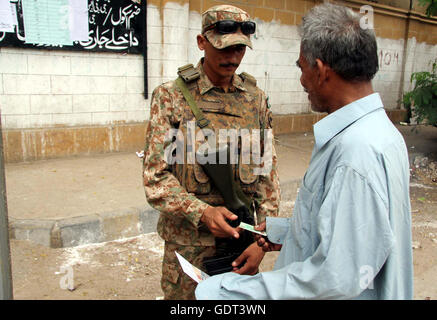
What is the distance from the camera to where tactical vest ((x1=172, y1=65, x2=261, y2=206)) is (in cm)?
182

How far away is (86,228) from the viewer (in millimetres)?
3535

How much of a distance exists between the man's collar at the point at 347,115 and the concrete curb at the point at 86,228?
2.89m

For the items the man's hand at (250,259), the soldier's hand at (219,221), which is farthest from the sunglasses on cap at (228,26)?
the man's hand at (250,259)

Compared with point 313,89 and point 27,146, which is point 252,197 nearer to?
point 313,89

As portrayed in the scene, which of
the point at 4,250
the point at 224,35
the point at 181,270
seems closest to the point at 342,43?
the point at 224,35

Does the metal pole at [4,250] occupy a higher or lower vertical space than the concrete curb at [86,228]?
higher

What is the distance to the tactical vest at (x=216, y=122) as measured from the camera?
1.82 meters

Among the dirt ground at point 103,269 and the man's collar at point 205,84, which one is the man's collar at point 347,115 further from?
the dirt ground at point 103,269

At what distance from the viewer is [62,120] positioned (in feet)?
18.3

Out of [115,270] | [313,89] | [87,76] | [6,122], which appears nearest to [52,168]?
[6,122]

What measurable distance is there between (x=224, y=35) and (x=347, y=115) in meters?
0.89

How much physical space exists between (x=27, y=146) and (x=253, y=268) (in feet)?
14.8

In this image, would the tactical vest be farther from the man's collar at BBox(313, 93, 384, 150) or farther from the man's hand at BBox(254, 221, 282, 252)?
the man's collar at BBox(313, 93, 384, 150)

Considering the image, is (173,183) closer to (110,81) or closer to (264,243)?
A: (264,243)
